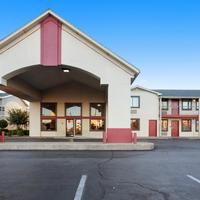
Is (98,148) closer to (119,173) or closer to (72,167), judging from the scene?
(72,167)

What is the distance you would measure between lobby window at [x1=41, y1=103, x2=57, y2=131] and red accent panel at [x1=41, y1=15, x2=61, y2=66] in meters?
15.9

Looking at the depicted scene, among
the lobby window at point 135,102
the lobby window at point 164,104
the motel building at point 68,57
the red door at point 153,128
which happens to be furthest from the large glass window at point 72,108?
the motel building at point 68,57

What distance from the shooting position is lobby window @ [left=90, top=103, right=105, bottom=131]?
3797cm

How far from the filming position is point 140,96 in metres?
43.1

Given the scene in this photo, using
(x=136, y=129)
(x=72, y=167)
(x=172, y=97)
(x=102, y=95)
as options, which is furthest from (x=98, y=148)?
(x=172, y=97)

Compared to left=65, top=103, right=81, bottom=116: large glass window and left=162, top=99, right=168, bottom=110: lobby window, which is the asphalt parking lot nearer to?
left=65, top=103, right=81, bottom=116: large glass window

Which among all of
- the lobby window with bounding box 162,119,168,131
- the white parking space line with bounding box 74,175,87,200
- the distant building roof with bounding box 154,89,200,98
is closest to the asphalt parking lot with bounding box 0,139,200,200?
the white parking space line with bounding box 74,175,87,200

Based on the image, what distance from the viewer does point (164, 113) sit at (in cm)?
4394

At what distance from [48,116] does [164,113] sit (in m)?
15.8

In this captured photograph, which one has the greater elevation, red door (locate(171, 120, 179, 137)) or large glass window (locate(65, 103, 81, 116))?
large glass window (locate(65, 103, 81, 116))

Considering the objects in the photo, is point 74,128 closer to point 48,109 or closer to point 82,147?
point 48,109

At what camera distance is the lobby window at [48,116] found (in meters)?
37.8

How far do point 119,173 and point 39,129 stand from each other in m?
27.7

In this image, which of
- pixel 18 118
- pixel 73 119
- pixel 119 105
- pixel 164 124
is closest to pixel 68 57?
pixel 119 105
